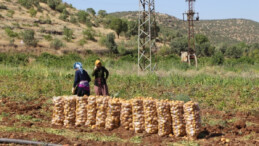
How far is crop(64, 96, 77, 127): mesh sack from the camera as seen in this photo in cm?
866

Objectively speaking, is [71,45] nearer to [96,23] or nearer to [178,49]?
[178,49]

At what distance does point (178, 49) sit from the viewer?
55875 millimetres

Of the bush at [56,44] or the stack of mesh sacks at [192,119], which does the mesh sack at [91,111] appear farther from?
the bush at [56,44]

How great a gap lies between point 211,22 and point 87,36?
6036 cm

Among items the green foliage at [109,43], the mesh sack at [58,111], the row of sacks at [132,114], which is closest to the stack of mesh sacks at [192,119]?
the row of sacks at [132,114]

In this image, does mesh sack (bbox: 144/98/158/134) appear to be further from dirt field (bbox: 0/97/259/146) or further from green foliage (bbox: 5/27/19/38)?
green foliage (bbox: 5/27/19/38)

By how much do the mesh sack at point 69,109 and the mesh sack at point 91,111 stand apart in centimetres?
39

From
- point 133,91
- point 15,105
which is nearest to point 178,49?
point 133,91

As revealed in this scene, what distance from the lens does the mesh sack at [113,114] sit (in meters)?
8.20

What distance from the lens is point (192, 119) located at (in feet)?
24.3

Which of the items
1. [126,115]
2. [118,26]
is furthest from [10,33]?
[126,115]

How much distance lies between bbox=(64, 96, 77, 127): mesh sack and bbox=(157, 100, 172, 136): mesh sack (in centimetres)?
216

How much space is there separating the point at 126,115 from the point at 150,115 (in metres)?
0.61

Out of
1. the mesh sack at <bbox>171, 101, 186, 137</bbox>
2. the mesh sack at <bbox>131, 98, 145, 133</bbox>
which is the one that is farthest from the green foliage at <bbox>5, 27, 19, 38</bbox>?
the mesh sack at <bbox>171, 101, 186, 137</bbox>
